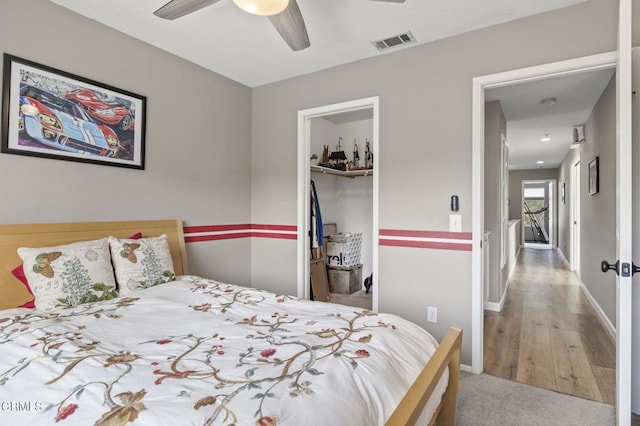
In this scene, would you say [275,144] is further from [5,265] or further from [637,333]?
[637,333]

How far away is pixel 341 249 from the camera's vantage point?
444 centimetres

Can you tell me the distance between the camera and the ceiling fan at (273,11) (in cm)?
161

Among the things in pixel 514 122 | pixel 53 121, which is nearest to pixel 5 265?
pixel 53 121

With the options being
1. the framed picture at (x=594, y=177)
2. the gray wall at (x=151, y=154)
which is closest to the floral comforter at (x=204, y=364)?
the gray wall at (x=151, y=154)

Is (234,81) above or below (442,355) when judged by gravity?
above

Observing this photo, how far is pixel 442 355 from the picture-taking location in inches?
51.6

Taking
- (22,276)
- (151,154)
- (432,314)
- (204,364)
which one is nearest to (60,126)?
(151,154)

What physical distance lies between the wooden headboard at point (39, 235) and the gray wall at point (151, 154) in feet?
0.22

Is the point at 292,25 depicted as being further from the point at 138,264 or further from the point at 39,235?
the point at 39,235

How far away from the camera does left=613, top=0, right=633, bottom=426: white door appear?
4.89 feet

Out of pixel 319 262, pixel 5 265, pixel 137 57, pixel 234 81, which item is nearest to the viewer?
pixel 5 265

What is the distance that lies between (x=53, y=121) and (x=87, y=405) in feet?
6.40

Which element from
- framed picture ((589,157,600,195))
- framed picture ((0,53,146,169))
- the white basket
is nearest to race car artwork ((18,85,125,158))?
framed picture ((0,53,146,169))

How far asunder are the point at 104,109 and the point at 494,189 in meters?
3.95
